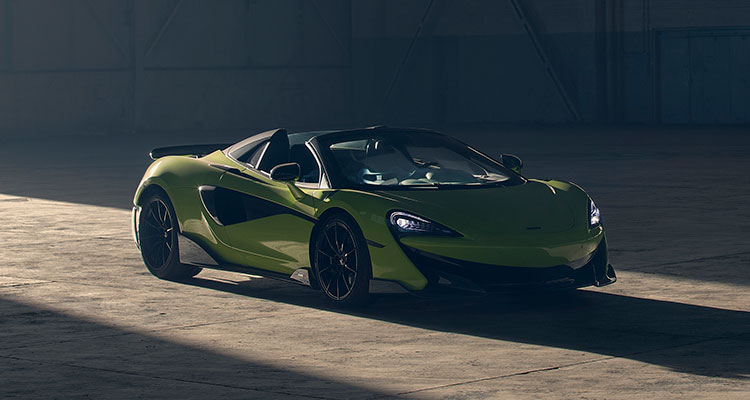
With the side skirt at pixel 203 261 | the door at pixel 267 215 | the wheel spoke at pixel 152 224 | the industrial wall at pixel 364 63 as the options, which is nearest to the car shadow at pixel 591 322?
the side skirt at pixel 203 261

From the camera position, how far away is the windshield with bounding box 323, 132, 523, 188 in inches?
368

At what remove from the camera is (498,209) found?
8.72 metres

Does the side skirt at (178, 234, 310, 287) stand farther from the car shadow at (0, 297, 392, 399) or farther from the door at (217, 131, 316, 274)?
the car shadow at (0, 297, 392, 399)

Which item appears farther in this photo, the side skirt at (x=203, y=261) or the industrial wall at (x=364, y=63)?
the industrial wall at (x=364, y=63)

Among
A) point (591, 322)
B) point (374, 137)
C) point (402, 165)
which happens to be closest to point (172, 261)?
point (374, 137)

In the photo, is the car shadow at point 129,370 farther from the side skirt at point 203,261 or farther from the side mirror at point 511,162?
the side mirror at point 511,162

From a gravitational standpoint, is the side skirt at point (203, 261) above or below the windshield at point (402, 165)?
below

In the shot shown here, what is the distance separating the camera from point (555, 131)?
34.3m

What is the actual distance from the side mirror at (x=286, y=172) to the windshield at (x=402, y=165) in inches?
10.9

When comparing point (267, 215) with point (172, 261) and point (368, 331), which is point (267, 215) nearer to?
point (172, 261)

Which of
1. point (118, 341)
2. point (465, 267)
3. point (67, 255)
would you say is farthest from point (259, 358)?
point (67, 255)

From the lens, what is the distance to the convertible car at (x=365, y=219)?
27.6 feet

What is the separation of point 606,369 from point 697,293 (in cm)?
256

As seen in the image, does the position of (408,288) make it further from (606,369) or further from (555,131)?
(555,131)
